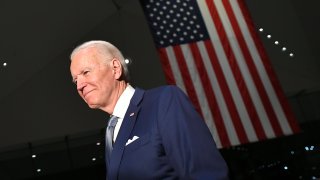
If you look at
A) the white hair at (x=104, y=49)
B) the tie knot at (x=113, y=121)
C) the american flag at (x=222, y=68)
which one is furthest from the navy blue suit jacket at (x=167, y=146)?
the american flag at (x=222, y=68)

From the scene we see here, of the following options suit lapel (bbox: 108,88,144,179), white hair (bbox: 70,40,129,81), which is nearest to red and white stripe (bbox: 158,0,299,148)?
white hair (bbox: 70,40,129,81)

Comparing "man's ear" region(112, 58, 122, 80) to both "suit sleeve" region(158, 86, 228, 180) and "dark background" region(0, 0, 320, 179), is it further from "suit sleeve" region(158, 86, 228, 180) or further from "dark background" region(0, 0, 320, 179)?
"dark background" region(0, 0, 320, 179)

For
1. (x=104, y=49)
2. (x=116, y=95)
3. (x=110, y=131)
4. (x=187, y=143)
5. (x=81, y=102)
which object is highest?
(x=81, y=102)

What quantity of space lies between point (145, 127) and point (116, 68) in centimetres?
30

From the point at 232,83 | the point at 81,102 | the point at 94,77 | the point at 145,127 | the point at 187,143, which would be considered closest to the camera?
the point at 187,143

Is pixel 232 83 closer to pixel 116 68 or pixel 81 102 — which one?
pixel 116 68

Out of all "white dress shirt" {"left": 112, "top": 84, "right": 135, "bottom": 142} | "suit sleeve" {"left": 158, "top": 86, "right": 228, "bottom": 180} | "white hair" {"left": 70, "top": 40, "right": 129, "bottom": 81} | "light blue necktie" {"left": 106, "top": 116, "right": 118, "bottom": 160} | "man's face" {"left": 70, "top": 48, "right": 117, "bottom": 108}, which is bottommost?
"suit sleeve" {"left": 158, "top": 86, "right": 228, "bottom": 180}

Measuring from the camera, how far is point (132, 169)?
3.84 ft

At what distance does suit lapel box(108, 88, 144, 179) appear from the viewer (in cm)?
121

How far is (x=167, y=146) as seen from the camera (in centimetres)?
115

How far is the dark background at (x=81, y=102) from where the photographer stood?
6957 mm

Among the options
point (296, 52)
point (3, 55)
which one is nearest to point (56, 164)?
point (3, 55)

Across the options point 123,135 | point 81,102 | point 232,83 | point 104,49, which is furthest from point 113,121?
point 81,102

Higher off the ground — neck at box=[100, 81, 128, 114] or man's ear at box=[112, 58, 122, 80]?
man's ear at box=[112, 58, 122, 80]
